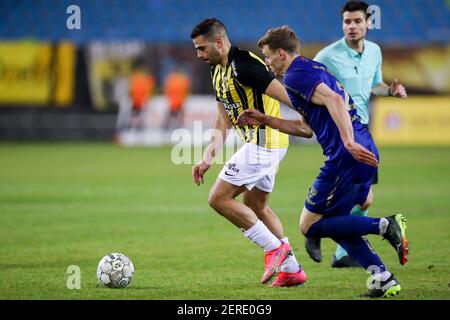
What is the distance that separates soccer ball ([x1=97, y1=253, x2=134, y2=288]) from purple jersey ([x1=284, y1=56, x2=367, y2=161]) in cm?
193

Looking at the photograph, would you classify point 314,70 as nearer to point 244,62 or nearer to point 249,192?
point 244,62

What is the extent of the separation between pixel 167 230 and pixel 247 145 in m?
3.54

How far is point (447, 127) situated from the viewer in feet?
79.2

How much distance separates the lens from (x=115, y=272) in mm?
7086

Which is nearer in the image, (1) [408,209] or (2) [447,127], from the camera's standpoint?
(1) [408,209]

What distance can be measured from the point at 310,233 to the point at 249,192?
3.98 ft

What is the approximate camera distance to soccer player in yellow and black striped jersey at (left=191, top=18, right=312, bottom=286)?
24.0ft

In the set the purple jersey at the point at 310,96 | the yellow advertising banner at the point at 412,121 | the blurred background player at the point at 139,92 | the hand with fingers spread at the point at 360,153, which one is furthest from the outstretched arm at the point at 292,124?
the blurred background player at the point at 139,92

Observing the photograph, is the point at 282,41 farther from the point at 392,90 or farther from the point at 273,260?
the point at 392,90

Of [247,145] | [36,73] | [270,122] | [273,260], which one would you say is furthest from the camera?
[36,73]

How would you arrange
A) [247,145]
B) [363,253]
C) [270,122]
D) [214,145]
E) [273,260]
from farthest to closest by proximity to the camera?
[214,145]
[247,145]
[273,260]
[270,122]
[363,253]

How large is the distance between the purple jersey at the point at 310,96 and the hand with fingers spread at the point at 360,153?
240 millimetres

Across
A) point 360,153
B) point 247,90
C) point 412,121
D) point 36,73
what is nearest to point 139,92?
point 36,73
